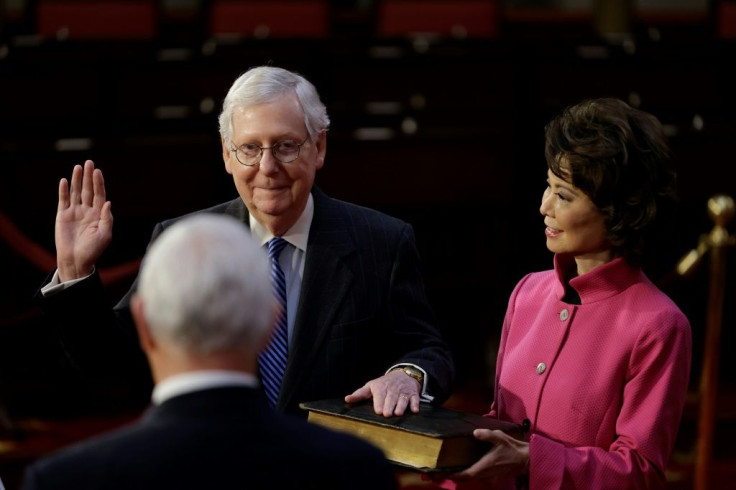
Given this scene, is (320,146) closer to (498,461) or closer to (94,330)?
(94,330)

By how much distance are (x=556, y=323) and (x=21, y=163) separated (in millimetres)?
4271

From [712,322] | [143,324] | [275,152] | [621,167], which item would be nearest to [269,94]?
[275,152]

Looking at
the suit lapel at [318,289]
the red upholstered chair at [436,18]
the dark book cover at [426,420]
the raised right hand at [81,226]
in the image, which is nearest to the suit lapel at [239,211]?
the suit lapel at [318,289]

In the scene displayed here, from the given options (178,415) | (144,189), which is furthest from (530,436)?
(144,189)

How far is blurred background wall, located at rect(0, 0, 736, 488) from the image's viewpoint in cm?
574

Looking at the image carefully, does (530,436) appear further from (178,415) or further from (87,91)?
(87,91)

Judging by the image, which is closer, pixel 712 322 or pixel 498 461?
pixel 498 461

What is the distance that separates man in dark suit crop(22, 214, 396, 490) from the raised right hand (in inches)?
39.6

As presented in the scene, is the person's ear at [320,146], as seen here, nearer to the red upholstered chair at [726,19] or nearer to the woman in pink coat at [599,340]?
the woman in pink coat at [599,340]

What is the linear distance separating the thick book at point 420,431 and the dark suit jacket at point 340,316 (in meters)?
0.25

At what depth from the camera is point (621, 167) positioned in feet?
6.98

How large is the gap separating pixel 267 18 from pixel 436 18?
3.93ft

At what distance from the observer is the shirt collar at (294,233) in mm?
2520

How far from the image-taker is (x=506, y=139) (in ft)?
20.6
